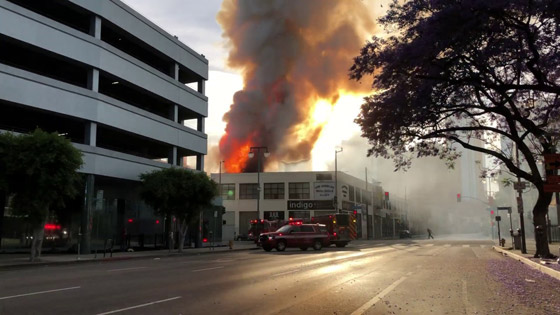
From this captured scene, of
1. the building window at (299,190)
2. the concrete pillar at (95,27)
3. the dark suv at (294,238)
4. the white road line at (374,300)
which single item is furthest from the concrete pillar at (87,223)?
the building window at (299,190)

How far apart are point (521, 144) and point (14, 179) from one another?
899 inches

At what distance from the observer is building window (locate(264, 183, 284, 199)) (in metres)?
64.9

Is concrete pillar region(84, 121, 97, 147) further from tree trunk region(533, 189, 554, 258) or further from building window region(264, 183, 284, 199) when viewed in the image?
building window region(264, 183, 284, 199)

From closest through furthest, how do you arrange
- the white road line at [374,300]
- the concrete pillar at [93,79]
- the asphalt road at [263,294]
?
1. the white road line at [374,300]
2. the asphalt road at [263,294]
3. the concrete pillar at [93,79]

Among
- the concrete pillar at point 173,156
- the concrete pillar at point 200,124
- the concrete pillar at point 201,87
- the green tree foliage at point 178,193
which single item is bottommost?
the green tree foliage at point 178,193

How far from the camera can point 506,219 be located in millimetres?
88938

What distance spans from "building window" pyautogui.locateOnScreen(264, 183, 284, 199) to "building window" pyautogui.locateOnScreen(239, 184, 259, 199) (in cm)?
167

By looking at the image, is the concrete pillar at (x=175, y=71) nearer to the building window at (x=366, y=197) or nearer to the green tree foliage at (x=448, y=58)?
the green tree foliage at (x=448, y=58)

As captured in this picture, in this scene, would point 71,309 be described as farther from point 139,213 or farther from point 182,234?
point 139,213

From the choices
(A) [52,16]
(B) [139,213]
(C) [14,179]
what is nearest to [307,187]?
(B) [139,213]

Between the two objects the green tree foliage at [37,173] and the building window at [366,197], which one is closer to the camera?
the green tree foliage at [37,173]

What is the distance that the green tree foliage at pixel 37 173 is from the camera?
66.5ft

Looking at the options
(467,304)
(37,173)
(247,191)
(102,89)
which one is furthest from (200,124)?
(467,304)

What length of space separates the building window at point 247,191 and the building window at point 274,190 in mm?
1670
